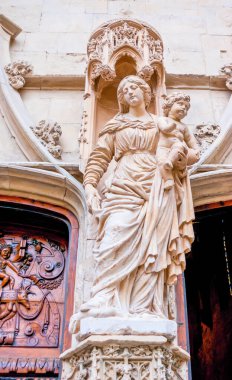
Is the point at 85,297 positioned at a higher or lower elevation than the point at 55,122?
lower

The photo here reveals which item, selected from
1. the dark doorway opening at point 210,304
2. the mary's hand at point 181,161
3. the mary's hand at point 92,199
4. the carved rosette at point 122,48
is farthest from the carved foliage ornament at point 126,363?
the carved rosette at point 122,48

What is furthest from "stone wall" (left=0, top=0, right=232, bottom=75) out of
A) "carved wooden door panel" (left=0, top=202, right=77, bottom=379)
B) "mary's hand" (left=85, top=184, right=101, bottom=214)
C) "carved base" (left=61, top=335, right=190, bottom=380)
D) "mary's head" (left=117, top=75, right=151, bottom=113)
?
"carved base" (left=61, top=335, right=190, bottom=380)

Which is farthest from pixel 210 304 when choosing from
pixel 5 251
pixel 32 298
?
pixel 5 251

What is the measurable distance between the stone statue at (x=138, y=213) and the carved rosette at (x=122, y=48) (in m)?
0.67

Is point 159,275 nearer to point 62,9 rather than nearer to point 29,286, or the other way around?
point 29,286

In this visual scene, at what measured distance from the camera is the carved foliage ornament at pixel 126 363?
217 cm

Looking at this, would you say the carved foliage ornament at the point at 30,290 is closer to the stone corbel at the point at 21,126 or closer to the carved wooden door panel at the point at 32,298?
the carved wooden door panel at the point at 32,298

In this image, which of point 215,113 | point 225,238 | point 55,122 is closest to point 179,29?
point 215,113

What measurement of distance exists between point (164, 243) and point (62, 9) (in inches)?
142

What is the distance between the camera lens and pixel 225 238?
457cm

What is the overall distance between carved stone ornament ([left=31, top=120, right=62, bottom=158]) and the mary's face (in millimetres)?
882

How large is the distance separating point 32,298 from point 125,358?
1.60m

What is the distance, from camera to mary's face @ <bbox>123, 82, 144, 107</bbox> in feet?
10.7

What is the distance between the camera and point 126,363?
2.20m
